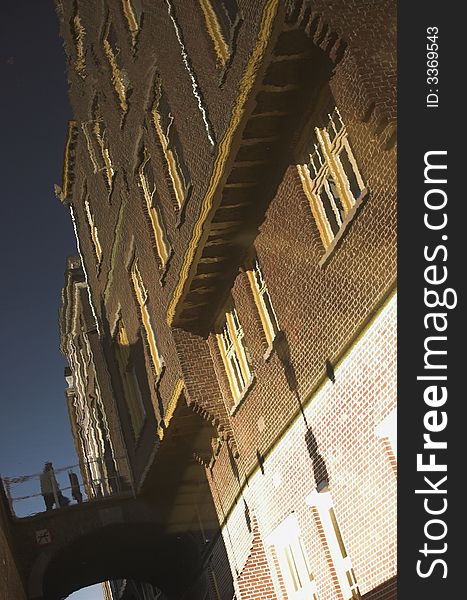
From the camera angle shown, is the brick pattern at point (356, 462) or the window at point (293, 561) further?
the window at point (293, 561)

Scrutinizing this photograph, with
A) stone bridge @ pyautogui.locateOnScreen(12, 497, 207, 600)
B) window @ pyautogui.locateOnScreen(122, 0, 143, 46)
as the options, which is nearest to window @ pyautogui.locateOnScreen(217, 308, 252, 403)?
window @ pyautogui.locateOnScreen(122, 0, 143, 46)

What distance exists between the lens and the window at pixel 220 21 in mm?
13648

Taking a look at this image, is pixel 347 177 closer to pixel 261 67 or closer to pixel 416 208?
pixel 261 67

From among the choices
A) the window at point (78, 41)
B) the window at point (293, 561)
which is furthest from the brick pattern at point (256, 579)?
the window at point (78, 41)

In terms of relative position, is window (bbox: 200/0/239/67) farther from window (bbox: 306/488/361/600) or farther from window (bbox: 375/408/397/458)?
window (bbox: 306/488/361/600)

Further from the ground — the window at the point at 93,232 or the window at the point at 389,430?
the window at the point at 93,232

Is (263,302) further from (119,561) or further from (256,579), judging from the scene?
(119,561)

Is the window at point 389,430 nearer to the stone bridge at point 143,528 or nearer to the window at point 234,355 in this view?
the window at point 234,355

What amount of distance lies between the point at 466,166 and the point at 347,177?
4303mm

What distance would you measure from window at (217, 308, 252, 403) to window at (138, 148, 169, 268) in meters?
2.43

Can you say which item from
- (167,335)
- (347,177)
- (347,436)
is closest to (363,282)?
(347,177)

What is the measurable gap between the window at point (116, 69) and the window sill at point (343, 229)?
9.35 m

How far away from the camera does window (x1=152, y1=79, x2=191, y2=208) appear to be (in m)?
16.5

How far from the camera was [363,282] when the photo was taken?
10.5 metres
